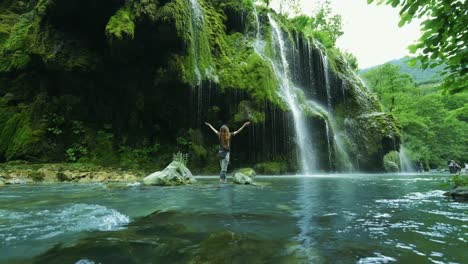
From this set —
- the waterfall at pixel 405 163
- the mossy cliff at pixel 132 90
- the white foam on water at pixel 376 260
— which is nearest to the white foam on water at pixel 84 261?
the white foam on water at pixel 376 260

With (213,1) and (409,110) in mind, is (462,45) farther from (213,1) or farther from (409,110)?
(409,110)

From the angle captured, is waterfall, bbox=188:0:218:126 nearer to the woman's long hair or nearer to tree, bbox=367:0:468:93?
the woman's long hair

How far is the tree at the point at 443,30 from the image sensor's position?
3.01 m

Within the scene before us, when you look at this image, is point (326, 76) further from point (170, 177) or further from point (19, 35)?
point (19, 35)

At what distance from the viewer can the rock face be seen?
9094 millimetres

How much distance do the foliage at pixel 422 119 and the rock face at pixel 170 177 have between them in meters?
30.4

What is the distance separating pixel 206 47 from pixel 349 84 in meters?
12.4

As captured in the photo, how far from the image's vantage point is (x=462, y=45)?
316 centimetres

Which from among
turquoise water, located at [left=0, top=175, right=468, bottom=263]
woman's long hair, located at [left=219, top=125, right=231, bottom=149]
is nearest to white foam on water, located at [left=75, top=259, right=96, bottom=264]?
turquoise water, located at [left=0, top=175, right=468, bottom=263]

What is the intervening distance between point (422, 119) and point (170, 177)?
33.6m

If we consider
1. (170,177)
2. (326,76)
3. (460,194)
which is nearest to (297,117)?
(326,76)

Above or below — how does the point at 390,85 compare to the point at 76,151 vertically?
above

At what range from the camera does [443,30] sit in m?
3.09

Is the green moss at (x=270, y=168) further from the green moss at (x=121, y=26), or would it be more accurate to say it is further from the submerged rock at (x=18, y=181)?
the submerged rock at (x=18, y=181)
